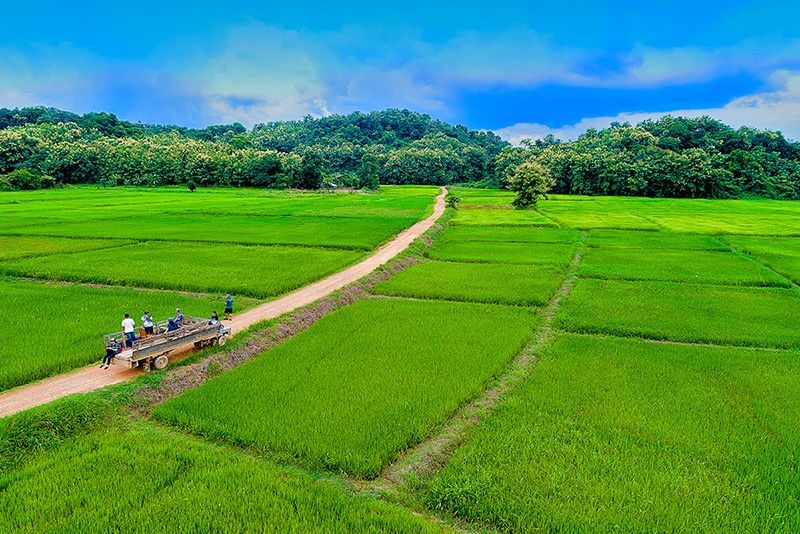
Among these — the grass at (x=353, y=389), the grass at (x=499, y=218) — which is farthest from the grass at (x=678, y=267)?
the grass at (x=499, y=218)

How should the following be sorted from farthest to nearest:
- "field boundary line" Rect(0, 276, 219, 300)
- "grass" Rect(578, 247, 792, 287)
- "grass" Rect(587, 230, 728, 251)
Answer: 1. "grass" Rect(587, 230, 728, 251)
2. "grass" Rect(578, 247, 792, 287)
3. "field boundary line" Rect(0, 276, 219, 300)

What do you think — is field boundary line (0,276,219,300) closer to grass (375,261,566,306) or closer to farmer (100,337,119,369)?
grass (375,261,566,306)

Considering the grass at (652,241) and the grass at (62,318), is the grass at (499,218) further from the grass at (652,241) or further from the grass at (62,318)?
the grass at (62,318)

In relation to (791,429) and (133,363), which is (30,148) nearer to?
(133,363)

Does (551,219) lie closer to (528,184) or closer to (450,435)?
→ (528,184)

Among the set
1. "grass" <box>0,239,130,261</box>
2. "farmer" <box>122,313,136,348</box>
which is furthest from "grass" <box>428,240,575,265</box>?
"grass" <box>0,239,130,261</box>

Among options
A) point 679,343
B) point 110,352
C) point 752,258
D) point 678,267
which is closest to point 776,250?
point 752,258
